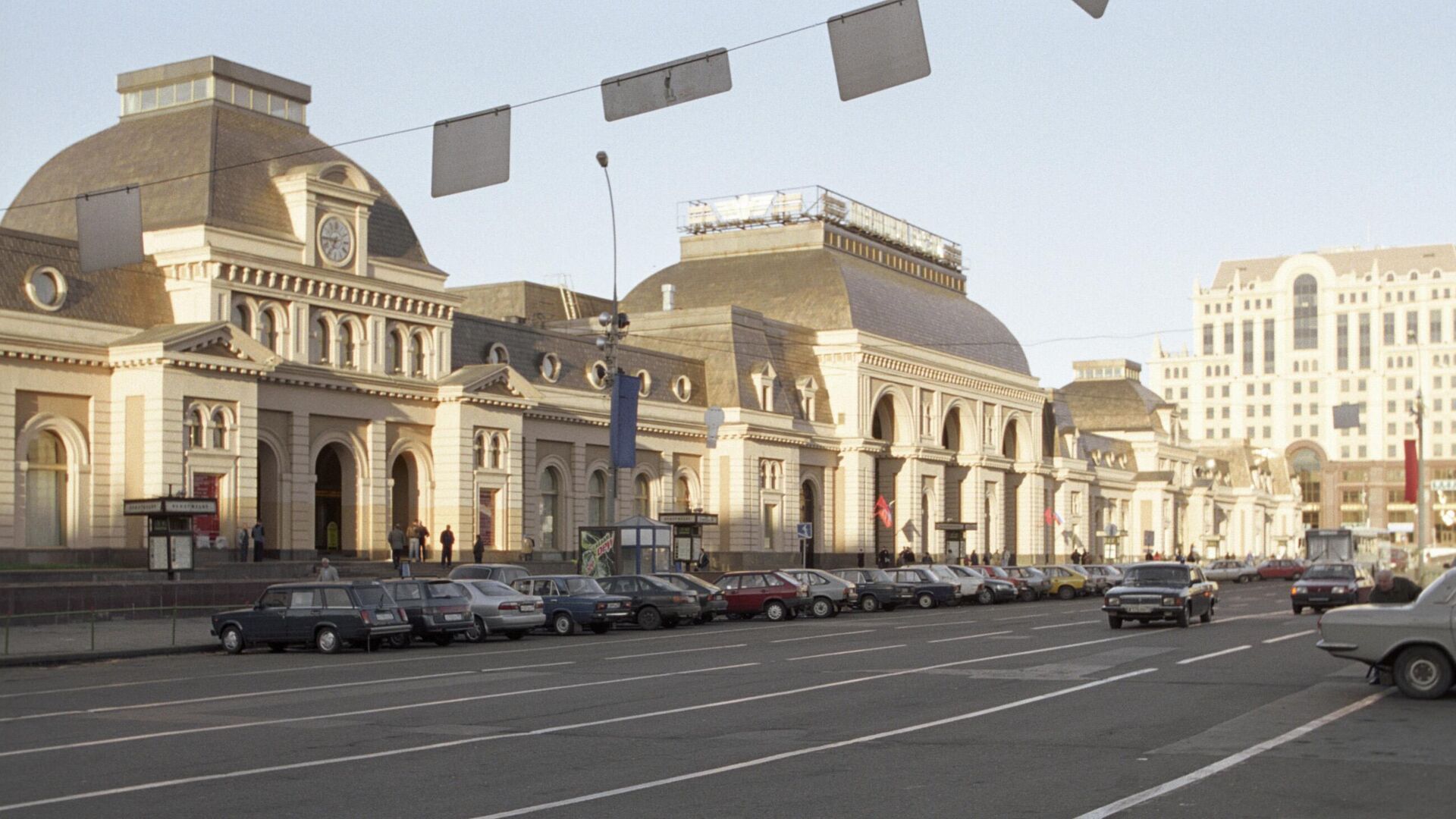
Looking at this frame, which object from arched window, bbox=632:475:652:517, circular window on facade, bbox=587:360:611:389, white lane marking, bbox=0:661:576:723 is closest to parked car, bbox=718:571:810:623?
white lane marking, bbox=0:661:576:723

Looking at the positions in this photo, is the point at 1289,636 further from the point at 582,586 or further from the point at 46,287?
the point at 46,287

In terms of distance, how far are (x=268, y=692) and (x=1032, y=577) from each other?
42.7 m

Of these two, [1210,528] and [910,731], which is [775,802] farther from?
[1210,528]

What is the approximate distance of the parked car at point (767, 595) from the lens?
43781 mm

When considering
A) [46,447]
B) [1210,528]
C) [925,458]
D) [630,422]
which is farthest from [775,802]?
[1210,528]

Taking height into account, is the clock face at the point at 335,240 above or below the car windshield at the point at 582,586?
above

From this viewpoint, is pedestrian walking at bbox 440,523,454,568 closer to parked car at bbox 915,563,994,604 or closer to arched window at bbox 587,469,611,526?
arched window at bbox 587,469,611,526

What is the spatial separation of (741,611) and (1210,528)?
103 metres

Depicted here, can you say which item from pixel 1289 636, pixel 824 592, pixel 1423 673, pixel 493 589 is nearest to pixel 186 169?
pixel 493 589

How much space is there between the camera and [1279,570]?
97.1 m

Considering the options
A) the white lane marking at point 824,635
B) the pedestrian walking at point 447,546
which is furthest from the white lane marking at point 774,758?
the pedestrian walking at point 447,546

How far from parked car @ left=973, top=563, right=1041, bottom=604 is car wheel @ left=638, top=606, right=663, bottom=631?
2136cm

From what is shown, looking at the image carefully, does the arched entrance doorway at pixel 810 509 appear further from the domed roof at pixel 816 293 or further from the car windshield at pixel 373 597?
the car windshield at pixel 373 597

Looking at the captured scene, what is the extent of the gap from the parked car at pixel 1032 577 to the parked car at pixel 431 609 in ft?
102
